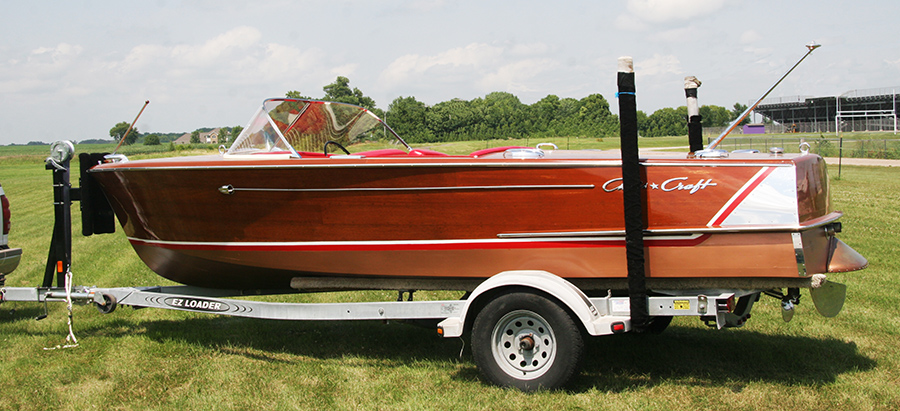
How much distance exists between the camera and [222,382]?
4.42m

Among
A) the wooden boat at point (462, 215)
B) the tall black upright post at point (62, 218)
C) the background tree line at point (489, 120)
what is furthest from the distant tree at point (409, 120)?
the tall black upright post at point (62, 218)

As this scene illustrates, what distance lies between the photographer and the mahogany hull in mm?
3873

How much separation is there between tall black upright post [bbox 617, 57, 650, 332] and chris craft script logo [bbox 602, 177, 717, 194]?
92 millimetres

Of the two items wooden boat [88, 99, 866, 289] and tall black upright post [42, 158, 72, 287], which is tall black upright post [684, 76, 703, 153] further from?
tall black upright post [42, 158, 72, 287]

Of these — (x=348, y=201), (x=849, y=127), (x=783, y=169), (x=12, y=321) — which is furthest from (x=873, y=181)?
(x=849, y=127)

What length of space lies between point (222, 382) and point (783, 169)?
Answer: 148 inches

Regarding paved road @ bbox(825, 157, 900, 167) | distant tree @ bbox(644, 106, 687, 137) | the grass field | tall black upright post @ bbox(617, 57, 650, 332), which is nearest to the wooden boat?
tall black upright post @ bbox(617, 57, 650, 332)

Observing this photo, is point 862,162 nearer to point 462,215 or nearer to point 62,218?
point 462,215

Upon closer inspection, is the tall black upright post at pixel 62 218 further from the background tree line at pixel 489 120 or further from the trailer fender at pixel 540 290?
the trailer fender at pixel 540 290

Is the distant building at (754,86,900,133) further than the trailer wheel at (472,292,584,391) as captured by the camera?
Yes

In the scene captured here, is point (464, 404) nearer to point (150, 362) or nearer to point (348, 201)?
point (348, 201)

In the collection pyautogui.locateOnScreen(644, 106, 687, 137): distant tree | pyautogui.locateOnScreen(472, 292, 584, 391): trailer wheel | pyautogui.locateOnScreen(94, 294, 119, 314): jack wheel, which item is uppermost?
pyautogui.locateOnScreen(644, 106, 687, 137): distant tree

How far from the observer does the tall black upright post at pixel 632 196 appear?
12.5 ft

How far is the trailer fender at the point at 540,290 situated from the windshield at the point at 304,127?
1717 millimetres
